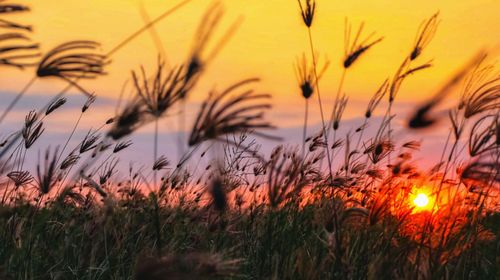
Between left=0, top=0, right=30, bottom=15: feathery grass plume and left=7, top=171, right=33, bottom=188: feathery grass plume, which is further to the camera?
left=7, top=171, right=33, bottom=188: feathery grass plume

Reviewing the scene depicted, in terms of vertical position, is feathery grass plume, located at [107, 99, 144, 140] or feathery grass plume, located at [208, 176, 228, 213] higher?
feathery grass plume, located at [107, 99, 144, 140]

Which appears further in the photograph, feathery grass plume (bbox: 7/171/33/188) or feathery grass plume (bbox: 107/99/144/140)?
feathery grass plume (bbox: 7/171/33/188)

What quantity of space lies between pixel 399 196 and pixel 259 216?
1525 millimetres

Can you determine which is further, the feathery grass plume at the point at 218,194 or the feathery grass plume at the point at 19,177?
the feathery grass plume at the point at 19,177

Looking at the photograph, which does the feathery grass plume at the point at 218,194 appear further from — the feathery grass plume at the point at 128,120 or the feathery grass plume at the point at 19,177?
the feathery grass plume at the point at 19,177

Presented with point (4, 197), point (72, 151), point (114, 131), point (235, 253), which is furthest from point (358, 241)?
point (4, 197)

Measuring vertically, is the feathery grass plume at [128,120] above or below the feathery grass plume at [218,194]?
above

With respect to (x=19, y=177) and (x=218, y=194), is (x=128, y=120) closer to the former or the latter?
(x=218, y=194)

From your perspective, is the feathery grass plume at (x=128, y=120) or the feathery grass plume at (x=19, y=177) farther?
the feathery grass plume at (x=19, y=177)

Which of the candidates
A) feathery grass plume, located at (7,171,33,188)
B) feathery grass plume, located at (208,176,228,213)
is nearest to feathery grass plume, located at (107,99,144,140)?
feathery grass plume, located at (208,176,228,213)

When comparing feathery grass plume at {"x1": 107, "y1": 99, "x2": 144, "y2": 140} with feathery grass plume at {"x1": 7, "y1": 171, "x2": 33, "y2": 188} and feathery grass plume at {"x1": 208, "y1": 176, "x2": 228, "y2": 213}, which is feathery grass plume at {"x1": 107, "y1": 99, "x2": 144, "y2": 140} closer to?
feathery grass plume at {"x1": 208, "y1": 176, "x2": 228, "y2": 213}

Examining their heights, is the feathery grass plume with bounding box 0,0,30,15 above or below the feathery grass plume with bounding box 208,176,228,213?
above

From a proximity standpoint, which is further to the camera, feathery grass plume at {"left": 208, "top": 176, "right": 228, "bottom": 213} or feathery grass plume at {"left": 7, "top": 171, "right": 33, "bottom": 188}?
feathery grass plume at {"left": 7, "top": 171, "right": 33, "bottom": 188}

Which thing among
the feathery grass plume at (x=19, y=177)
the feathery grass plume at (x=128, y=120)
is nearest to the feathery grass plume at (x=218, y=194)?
the feathery grass plume at (x=128, y=120)
